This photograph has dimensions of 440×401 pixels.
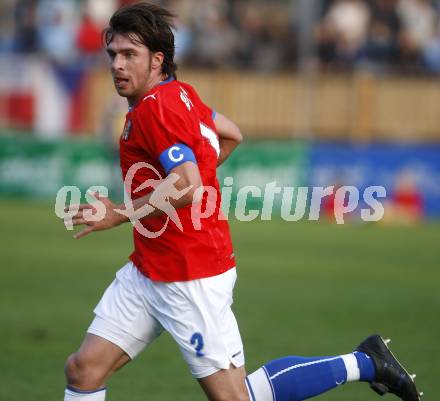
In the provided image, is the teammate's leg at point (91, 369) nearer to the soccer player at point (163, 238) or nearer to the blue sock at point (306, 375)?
the soccer player at point (163, 238)

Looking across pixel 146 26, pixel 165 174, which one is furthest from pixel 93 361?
pixel 146 26

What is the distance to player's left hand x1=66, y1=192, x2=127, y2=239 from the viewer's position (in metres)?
5.01

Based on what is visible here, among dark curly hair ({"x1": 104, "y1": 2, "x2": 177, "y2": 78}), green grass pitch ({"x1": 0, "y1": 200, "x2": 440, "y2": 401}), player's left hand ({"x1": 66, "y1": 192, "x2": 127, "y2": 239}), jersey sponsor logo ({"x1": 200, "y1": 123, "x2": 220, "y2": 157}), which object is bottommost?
green grass pitch ({"x1": 0, "y1": 200, "x2": 440, "y2": 401})

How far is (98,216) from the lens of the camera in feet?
16.5

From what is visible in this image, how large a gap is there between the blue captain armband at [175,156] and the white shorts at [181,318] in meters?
0.61

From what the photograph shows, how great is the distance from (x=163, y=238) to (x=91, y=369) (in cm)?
74

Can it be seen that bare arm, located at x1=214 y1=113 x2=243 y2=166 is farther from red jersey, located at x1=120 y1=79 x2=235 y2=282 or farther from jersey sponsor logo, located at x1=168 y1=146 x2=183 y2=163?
jersey sponsor logo, located at x1=168 y1=146 x2=183 y2=163

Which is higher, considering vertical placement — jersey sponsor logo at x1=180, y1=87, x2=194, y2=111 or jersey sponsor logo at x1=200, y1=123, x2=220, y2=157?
jersey sponsor logo at x1=180, y1=87, x2=194, y2=111

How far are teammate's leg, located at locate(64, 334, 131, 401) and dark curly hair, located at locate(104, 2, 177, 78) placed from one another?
1493 mm

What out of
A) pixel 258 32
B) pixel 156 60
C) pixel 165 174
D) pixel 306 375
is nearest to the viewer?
pixel 165 174

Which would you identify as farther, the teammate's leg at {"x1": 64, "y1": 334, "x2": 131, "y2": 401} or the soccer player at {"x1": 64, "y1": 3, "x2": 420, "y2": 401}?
the teammate's leg at {"x1": 64, "y1": 334, "x2": 131, "y2": 401}

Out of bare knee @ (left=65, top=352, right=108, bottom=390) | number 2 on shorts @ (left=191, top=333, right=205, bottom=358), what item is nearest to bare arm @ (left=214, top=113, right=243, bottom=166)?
number 2 on shorts @ (left=191, top=333, right=205, bottom=358)

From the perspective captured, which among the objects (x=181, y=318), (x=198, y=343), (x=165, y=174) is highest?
(x=165, y=174)

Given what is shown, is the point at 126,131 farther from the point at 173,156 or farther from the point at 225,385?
the point at 225,385
